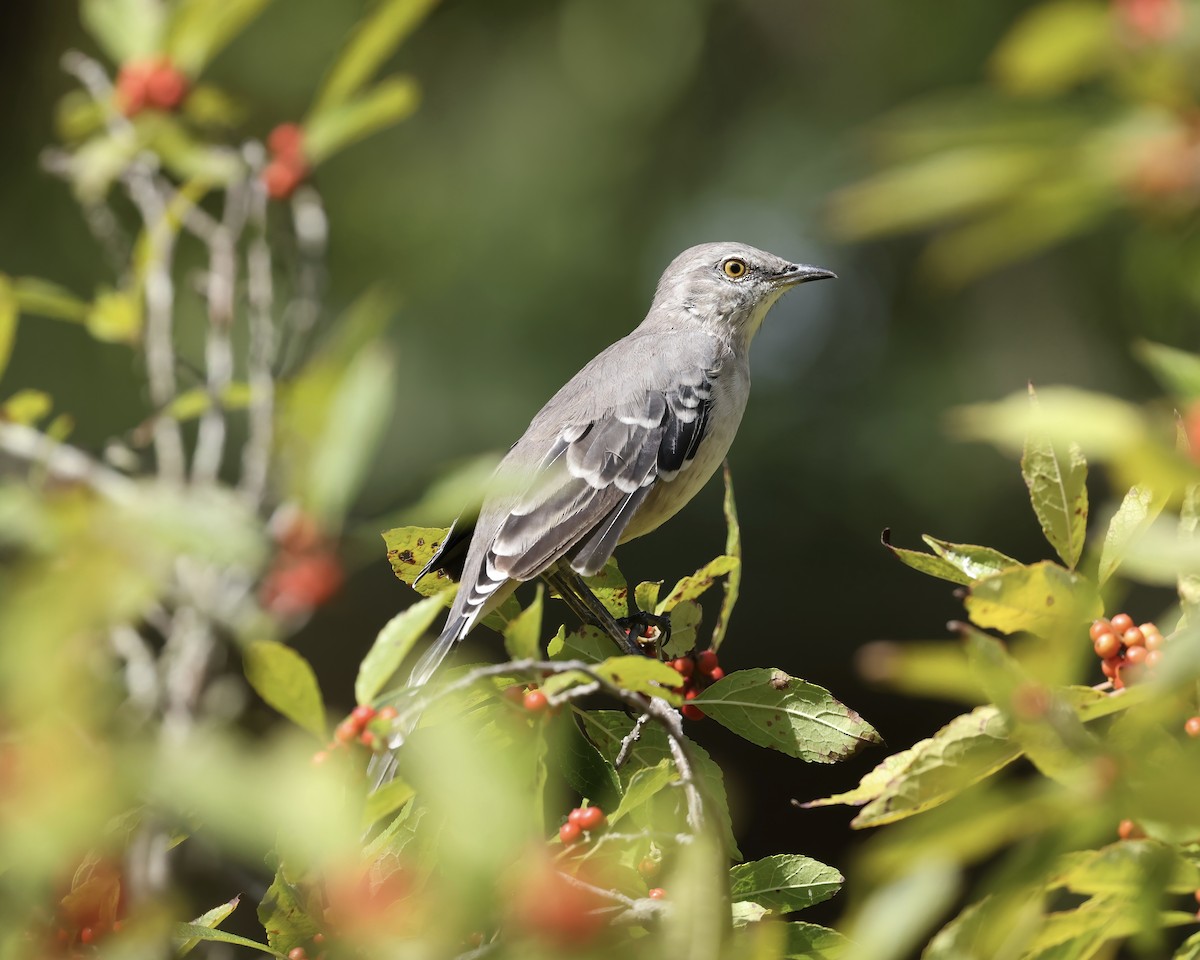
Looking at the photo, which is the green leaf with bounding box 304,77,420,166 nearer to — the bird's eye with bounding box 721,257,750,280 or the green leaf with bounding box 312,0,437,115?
the green leaf with bounding box 312,0,437,115

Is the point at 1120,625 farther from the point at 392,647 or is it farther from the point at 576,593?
the point at 576,593

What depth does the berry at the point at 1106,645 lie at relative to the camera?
5.71 feet

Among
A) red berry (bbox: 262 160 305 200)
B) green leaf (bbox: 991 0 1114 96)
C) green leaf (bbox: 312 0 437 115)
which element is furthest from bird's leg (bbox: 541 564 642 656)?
green leaf (bbox: 991 0 1114 96)

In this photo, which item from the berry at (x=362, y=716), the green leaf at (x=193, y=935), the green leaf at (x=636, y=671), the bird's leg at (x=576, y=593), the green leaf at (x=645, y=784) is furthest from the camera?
the bird's leg at (x=576, y=593)

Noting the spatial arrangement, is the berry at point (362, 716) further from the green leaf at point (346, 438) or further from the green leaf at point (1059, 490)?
the green leaf at point (1059, 490)

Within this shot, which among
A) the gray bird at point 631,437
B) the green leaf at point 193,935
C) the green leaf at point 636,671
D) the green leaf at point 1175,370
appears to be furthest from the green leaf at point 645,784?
the gray bird at point 631,437

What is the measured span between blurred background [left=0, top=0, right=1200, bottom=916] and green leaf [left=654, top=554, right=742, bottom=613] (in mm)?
4940

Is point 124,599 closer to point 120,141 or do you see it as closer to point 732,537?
point 732,537

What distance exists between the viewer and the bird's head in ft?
13.7

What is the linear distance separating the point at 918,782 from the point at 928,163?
656 mm

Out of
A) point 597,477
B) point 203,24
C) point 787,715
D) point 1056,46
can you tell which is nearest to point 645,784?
→ point 787,715

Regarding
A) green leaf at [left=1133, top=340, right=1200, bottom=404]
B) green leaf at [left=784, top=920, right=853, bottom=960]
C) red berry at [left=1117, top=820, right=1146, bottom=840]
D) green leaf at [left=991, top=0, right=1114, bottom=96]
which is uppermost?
green leaf at [left=991, top=0, right=1114, bottom=96]

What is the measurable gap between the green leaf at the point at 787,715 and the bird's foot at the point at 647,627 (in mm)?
300

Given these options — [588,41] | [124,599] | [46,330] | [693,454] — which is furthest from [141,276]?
[588,41]
